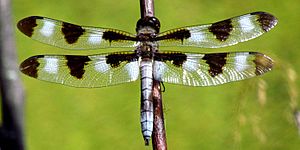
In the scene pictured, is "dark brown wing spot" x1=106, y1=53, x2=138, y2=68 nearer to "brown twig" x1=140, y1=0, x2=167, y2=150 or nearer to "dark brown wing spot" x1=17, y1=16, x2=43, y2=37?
"dark brown wing spot" x1=17, y1=16, x2=43, y2=37

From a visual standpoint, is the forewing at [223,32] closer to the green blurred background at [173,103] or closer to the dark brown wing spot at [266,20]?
the dark brown wing spot at [266,20]

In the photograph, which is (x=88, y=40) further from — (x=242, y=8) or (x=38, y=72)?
(x=242, y=8)

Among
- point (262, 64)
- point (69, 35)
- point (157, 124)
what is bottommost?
point (157, 124)

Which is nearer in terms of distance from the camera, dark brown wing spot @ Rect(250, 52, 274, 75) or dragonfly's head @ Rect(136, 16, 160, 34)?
dragonfly's head @ Rect(136, 16, 160, 34)

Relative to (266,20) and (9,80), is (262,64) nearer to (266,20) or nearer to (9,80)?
(266,20)

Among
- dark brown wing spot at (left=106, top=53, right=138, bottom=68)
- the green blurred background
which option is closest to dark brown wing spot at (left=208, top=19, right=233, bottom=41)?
dark brown wing spot at (left=106, top=53, right=138, bottom=68)

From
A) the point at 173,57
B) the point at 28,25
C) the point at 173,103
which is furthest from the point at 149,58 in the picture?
the point at 173,103

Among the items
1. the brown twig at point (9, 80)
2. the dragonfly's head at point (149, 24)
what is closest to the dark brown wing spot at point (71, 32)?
the brown twig at point (9, 80)
